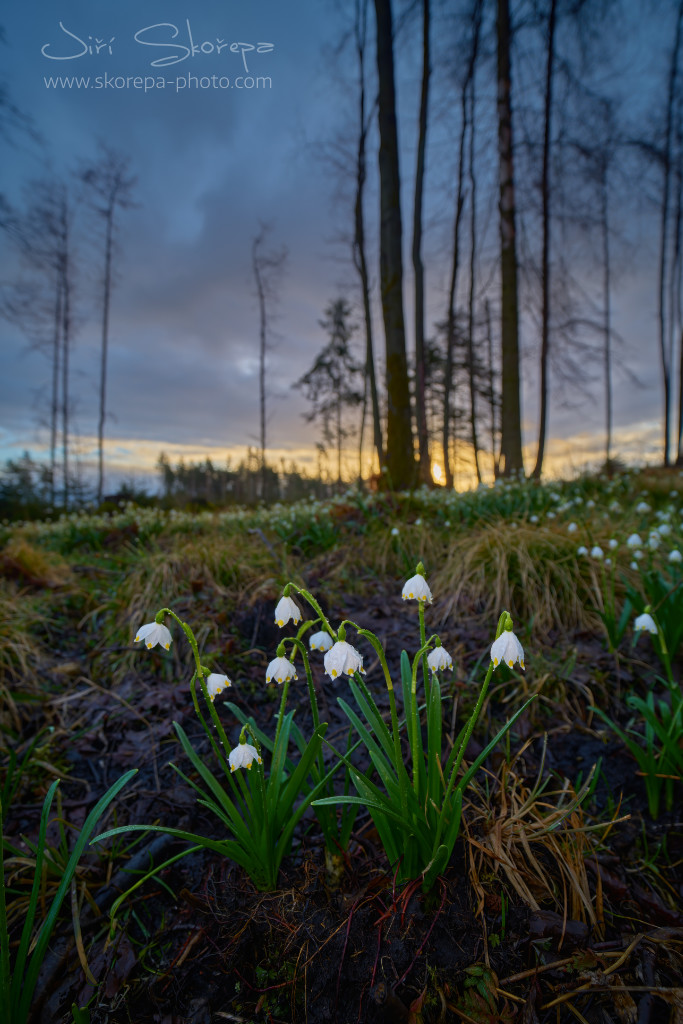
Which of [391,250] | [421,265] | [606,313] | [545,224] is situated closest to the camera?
[391,250]

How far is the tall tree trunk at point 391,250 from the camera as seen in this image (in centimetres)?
716

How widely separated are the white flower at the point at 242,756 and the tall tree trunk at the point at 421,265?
23.9ft

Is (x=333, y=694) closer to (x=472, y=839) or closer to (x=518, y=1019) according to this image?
(x=472, y=839)

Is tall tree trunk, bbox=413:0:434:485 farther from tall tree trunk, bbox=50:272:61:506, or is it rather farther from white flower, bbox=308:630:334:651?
tall tree trunk, bbox=50:272:61:506

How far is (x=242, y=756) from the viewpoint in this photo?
1.22 m

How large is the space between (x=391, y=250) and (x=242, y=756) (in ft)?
26.1

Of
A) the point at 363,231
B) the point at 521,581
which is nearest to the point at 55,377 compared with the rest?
the point at 363,231

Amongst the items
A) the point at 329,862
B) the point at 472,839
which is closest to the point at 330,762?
the point at 329,862

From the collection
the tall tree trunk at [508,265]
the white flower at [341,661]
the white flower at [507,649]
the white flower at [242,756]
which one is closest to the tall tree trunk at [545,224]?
the tall tree trunk at [508,265]

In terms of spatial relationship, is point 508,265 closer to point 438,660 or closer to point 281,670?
point 438,660

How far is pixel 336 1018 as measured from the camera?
1117 mm

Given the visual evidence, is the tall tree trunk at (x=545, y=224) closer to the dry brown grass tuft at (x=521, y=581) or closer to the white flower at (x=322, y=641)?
the dry brown grass tuft at (x=521, y=581)

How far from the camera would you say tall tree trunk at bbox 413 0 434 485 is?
9.04 meters

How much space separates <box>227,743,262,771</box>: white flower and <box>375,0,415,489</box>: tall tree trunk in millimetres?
6128
